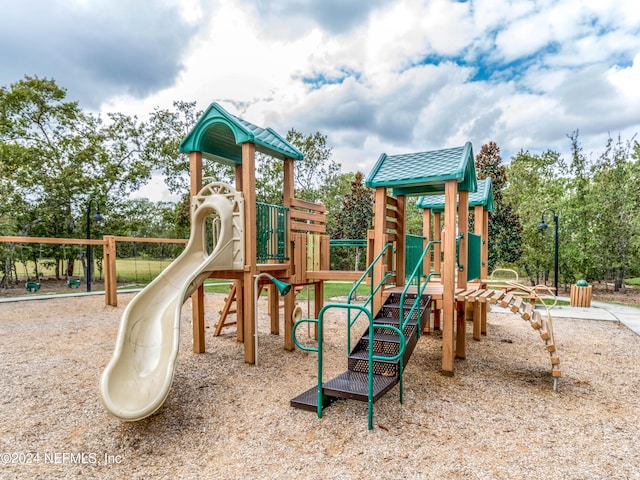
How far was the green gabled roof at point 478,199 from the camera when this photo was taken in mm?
7742

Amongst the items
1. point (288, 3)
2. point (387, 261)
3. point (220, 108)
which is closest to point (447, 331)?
point (387, 261)

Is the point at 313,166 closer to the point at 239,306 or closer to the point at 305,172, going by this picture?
the point at 305,172

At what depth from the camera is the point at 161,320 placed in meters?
→ 4.65

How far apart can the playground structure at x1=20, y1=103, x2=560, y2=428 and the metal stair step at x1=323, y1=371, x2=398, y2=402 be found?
0.04 ft

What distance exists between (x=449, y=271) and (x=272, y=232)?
2.88 metres

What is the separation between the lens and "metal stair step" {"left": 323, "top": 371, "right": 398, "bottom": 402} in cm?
362

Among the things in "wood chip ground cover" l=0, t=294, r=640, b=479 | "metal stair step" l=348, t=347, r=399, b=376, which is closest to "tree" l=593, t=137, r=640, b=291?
"wood chip ground cover" l=0, t=294, r=640, b=479

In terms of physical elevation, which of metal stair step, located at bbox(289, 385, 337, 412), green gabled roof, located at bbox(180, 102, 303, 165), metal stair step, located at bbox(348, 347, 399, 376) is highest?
green gabled roof, located at bbox(180, 102, 303, 165)

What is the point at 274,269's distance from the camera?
20.3ft

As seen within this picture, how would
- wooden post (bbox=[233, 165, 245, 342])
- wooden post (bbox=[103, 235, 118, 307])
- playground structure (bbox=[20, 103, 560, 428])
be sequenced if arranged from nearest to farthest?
playground structure (bbox=[20, 103, 560, 428])
wooden post (bbox=[233, 165, 245, 342])
wooden post (bbox=[103, 235, 118, 307])

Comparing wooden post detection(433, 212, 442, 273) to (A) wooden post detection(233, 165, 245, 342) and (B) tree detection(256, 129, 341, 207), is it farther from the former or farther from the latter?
(B) tree detection(256, 129, 341, 207)

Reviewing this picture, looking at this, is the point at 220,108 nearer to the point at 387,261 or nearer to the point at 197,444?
the point at 387,261

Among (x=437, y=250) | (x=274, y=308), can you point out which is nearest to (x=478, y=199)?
(x=437, y=250)

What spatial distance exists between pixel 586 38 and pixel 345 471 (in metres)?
10.9
